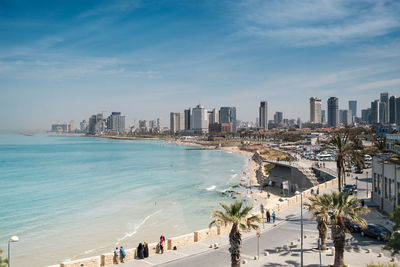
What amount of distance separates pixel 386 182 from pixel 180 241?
18.5 metres

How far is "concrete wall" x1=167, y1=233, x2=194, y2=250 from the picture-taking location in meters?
19.9

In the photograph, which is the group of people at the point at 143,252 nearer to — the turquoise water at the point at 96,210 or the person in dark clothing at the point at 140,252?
the person in dark clothing at the point at 140,252

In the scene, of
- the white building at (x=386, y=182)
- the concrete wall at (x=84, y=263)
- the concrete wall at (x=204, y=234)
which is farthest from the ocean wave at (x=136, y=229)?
the white building at (x=386, y=182)

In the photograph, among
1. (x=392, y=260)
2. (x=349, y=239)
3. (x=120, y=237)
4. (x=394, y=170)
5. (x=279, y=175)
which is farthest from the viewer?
(x=279, y=175)

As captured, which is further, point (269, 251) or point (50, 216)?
point (50, 216)

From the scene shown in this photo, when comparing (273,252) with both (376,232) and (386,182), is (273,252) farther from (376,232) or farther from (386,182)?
(386,182)

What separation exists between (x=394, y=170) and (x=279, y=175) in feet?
112

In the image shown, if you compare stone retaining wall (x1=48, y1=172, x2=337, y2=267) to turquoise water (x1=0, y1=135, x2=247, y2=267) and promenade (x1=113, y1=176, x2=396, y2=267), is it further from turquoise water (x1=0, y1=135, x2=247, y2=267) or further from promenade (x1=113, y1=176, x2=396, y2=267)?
turquoise water (x1=0, y1=135, x2=247, y2=267)

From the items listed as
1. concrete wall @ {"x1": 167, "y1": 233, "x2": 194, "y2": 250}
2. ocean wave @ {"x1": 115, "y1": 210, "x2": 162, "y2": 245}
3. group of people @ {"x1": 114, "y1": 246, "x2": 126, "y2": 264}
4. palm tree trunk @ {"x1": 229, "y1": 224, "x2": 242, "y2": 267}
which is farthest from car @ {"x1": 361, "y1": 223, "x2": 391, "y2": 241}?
ocean wave @ {"x1": 115, "y1": 210, "x2": 162, "y2": 245}

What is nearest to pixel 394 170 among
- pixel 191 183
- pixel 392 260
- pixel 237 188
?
pixel 392 260

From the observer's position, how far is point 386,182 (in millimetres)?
27734

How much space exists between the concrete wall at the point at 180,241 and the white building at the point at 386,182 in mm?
15105

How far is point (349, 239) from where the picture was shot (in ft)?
68.4

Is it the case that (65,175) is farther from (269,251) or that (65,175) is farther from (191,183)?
(269,251)
